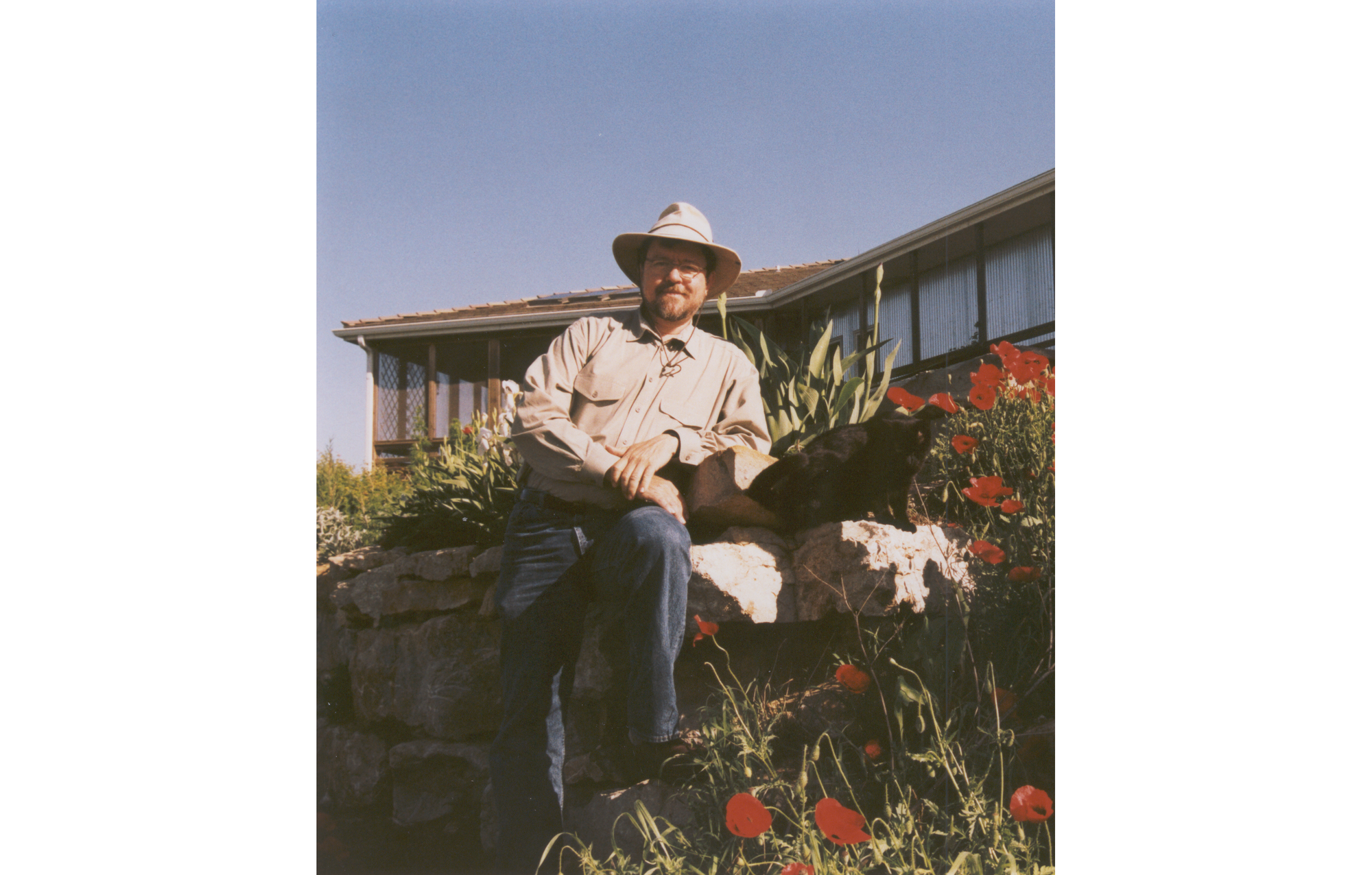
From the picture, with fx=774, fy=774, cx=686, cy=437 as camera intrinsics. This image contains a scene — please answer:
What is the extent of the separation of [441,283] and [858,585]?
5.78 ft

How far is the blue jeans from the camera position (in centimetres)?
228

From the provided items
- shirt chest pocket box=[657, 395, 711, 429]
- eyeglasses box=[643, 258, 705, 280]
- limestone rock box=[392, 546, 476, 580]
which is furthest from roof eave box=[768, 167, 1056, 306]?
limestone rock box=[392, 546, 476, 580]

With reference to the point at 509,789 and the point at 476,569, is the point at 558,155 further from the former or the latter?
the point at 509,789

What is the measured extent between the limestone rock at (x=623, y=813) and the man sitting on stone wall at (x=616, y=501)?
7cm

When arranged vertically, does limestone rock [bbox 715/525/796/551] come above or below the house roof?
below

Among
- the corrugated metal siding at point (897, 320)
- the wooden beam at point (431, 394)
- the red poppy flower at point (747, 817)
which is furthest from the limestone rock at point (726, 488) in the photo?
the wooden beam at point (431, 394)

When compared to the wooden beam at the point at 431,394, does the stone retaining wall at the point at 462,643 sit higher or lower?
lower

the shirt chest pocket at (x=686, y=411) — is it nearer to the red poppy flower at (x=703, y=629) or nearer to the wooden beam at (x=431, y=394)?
the red poppy flower at (x=703, y=629)

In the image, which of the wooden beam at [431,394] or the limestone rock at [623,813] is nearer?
the limestone rock at [623,813]

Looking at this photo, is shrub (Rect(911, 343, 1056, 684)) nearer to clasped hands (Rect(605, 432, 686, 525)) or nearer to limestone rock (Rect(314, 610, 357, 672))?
clasped hands (Rect(605, 432, 686, 525))

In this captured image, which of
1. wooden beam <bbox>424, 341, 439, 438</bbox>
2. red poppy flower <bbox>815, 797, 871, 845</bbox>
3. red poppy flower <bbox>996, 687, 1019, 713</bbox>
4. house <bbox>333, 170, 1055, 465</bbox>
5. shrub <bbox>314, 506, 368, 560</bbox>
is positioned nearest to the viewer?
red poppy flower <bbox>815, 797, 871, 845</bbox>

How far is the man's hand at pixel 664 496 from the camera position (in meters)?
2.36

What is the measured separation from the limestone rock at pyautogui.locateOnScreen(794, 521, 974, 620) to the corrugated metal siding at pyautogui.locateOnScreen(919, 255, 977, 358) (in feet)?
2.16
